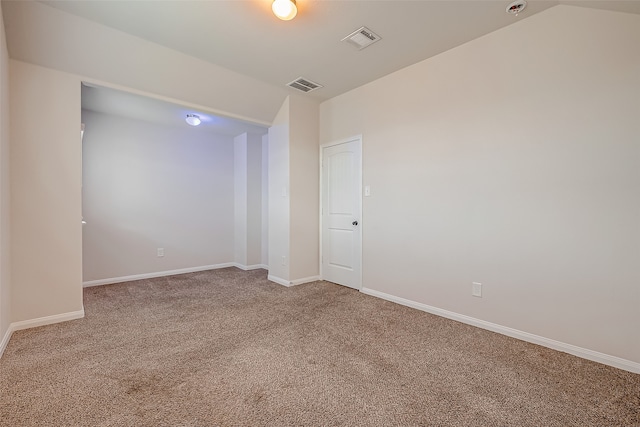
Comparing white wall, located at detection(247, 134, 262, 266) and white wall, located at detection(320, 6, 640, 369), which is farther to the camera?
white wall, located at detection(247, 134, 262, 266)

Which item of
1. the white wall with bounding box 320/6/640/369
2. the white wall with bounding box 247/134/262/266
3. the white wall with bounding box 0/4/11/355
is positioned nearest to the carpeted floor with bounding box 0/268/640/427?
the white wall with bounding box 0/4/11/355

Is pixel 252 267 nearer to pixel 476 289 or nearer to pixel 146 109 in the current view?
pixel 146 109

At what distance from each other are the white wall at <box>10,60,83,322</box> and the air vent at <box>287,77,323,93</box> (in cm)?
228

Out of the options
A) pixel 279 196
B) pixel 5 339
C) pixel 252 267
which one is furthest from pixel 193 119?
pixel 5 339

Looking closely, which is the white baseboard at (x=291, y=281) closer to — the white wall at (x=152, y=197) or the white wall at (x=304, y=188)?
the white wall at (x=304, y=188)

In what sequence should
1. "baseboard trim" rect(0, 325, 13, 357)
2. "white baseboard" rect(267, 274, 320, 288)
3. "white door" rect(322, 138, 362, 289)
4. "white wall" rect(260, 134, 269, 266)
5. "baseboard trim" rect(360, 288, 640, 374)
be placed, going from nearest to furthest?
"baseboard trim" rect(360, 288, 640, 374)
"baseboard trim" rect(0, 325, 13, 357)
"white door" rect(322, 138, 362, 289)
"white baseboard" rect(267, 274, 320, 288)
"white wall" rect(260, 134, 269, 266)

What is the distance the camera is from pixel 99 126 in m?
4.16

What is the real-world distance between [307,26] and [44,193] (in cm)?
289

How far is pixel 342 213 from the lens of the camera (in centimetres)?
408

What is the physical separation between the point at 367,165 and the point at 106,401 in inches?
129

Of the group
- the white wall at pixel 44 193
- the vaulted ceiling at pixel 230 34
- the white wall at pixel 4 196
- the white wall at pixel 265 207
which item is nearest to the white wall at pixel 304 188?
the vaulted ceiling at pixel 230 34

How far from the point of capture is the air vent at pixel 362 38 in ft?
8.55

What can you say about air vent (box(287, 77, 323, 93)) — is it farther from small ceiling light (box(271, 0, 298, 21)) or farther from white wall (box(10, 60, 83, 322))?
white wall (box(10, 60, 83, 322))

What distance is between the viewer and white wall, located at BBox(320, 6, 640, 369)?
2.03 m
